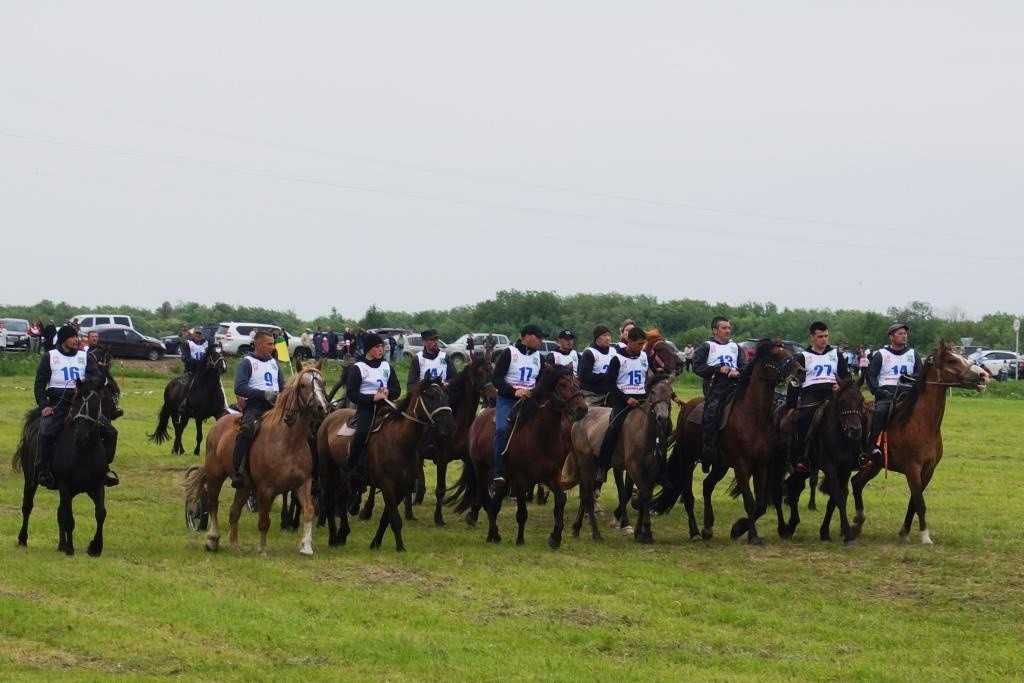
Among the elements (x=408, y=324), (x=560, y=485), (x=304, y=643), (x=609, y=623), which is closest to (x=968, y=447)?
(x=560, y=485)

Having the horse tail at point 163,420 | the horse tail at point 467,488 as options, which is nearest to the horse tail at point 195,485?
the horse tail at point 467,488

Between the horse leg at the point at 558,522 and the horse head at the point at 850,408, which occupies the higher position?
the horse head at the point at 850,408

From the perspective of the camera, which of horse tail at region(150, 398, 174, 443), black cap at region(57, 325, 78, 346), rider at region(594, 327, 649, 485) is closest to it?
black cap at region(57, 325, 78, 346)

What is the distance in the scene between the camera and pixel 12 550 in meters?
15.5

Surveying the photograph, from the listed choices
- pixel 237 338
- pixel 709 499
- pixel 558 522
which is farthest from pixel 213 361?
pixel 237 338

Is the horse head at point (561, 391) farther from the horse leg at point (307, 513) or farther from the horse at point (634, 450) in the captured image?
the horse leg at point (307, 513)

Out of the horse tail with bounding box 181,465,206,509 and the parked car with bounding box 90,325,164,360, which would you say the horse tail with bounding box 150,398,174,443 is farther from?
the parked car with bounding box 90,325,164,360

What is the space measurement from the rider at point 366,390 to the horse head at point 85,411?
2908 mm

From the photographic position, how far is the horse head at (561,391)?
53.5ft

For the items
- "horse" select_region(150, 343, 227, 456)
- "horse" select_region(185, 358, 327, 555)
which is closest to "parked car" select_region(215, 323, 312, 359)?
"horse" select_region(150, 343, 227, 456)

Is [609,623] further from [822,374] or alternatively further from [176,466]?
[176,466]

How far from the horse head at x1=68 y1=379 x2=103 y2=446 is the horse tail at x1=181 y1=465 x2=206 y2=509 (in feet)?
6.73

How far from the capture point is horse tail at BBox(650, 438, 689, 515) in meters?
18.4

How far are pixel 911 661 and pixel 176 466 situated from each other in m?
17.3
